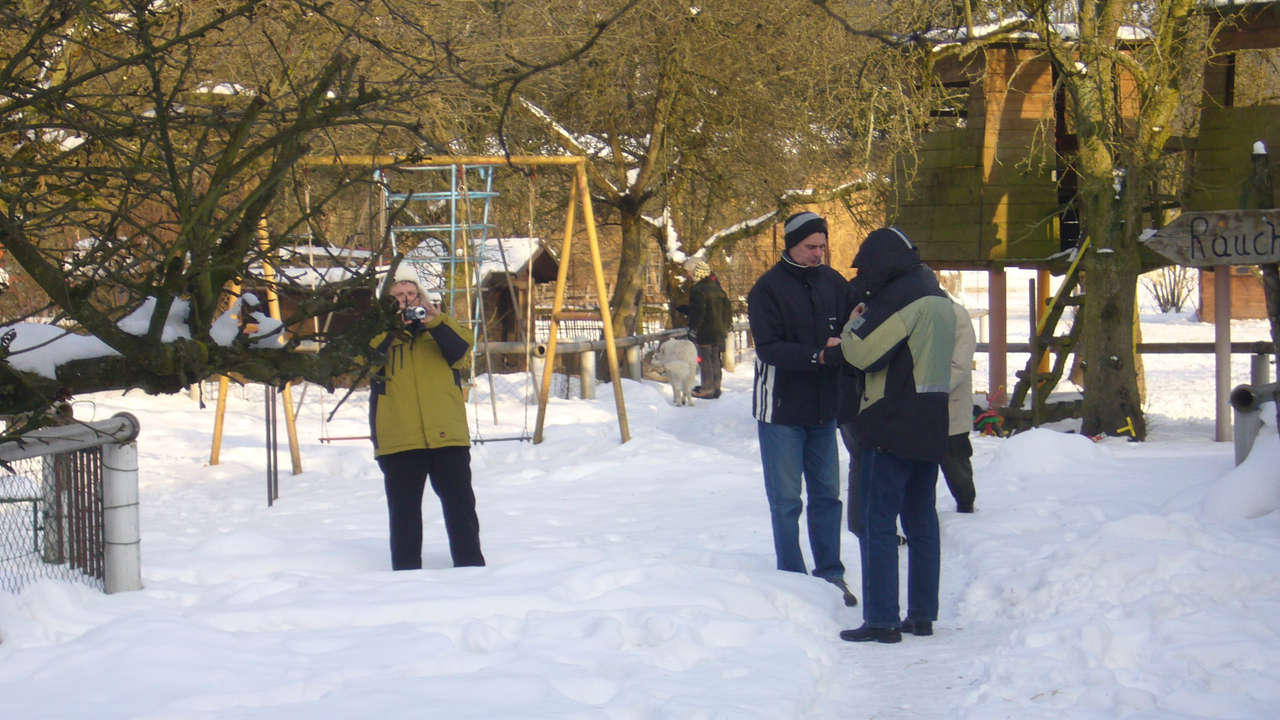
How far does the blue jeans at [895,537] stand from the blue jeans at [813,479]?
0.51 meters

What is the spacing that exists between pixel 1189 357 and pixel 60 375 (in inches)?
1099

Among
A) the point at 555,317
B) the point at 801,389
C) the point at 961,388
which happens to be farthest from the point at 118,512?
the point at 555,317

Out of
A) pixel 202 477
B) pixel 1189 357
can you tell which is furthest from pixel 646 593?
pixel 1189 357

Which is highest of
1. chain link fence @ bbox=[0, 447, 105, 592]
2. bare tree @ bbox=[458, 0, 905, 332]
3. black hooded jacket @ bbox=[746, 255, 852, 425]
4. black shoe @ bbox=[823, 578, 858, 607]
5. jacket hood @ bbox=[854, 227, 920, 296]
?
bare tree @ bbox=[458, 0, 905, 332]

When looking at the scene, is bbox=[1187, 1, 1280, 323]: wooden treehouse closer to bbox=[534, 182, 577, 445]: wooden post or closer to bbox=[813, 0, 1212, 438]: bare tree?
bbox=[813, 0, 1212, 438]: bare tree

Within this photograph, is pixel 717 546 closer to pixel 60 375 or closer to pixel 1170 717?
pixel 1170 717

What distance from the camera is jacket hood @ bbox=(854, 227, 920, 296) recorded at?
539cm

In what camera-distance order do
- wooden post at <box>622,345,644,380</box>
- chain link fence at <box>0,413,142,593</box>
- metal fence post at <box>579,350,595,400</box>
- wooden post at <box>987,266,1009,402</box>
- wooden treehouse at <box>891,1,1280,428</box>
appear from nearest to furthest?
1. chain link fence at <box>0,413,142,593</box>
2. wooden treehouse at <box>891,1,1280,428</box>
3. wooden post at <box>987,266,1009,402</box>
4. metal fence post at <box>579,350,595,400</box>
5. wooden post at <box>622,345,644,380</box>

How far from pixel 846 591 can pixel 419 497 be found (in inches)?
87.6

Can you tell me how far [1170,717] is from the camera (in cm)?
402

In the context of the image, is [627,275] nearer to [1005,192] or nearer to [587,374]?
[587,374]

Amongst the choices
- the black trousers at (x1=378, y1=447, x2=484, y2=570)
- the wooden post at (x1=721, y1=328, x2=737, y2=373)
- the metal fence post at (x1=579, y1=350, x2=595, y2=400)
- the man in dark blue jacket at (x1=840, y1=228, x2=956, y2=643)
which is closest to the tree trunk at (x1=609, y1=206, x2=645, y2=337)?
the metal fence post at (x1=579, y1=350, x2=595, y2=400)

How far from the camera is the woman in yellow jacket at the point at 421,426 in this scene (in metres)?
6.27

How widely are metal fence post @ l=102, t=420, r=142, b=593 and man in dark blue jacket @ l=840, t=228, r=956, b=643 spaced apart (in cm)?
306
